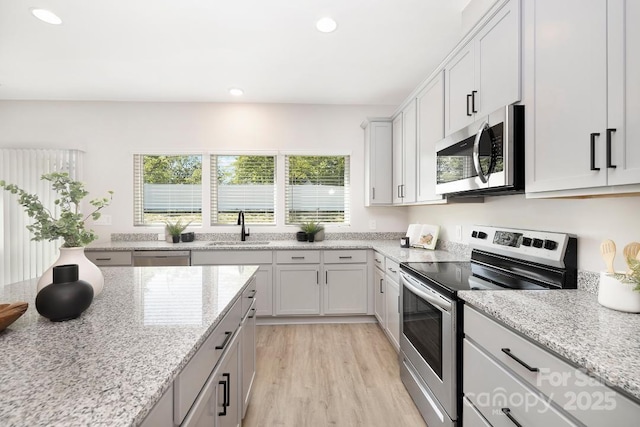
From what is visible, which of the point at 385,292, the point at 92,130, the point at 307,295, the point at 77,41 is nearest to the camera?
the point at 77,41

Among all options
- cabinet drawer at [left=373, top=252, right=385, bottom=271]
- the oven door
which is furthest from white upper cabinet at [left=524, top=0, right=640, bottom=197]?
cabinet drawer at [left=373, top=252, right=385, bottom=271]

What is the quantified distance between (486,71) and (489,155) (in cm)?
49

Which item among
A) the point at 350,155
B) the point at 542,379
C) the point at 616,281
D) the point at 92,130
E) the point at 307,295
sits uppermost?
the point at 92,130

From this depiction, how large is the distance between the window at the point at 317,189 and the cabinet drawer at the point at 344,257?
678 millimetres

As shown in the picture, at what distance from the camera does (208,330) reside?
952 millimetres

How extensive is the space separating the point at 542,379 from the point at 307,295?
250cm

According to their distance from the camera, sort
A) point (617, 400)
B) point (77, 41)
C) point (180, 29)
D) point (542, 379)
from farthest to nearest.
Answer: point (77, 41) → point (180, 29) → point (542, 379) → point (617, 400)

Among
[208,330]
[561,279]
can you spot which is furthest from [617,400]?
[208,330]

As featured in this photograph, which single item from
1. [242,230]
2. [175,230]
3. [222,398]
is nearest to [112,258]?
[175,230]

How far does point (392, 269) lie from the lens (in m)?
2.63

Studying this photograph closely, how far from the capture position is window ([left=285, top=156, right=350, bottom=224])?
3.86 m

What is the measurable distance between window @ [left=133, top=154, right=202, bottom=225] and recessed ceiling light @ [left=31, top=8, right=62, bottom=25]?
1748 mm

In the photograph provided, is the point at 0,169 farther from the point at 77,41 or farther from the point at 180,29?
the point at 180,29

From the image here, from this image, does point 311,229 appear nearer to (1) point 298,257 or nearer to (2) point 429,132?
(1) point 298,257
